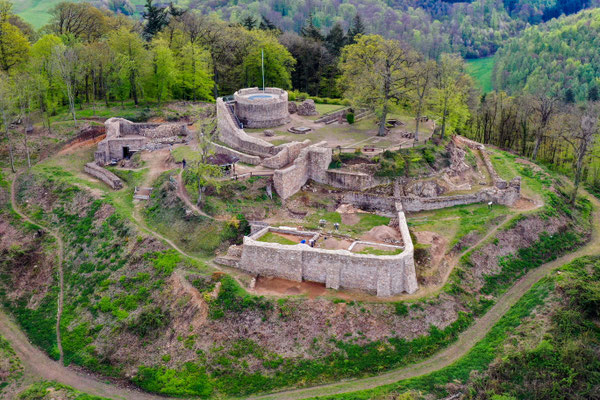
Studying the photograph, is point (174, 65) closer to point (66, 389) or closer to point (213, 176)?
point (213, 176)

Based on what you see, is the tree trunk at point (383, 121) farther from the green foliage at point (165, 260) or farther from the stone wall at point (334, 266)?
the green foliage at point (165, 260)

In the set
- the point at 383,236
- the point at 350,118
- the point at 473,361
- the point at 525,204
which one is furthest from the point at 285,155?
the point at 473,361

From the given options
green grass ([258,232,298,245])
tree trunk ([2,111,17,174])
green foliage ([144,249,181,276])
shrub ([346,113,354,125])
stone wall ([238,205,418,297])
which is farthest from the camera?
shrub ([346,113,354,125])

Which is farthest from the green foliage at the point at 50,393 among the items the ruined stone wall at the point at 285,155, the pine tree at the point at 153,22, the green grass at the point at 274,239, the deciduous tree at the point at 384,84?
the pine tree at the point at 153,22

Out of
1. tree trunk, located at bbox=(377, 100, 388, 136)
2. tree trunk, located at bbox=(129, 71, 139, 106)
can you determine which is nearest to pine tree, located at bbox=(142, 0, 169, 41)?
tree trunk, located at bbox=(129, 71, 139, 106)

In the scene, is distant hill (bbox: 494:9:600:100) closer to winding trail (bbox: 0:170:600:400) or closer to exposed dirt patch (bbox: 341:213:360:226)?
exposed dirt patch (bbox: 341:213:360:226)

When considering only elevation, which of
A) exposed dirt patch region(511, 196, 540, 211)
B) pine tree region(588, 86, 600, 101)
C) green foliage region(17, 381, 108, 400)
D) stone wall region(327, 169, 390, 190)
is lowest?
green foliage region(17, 381, 108, 400)
